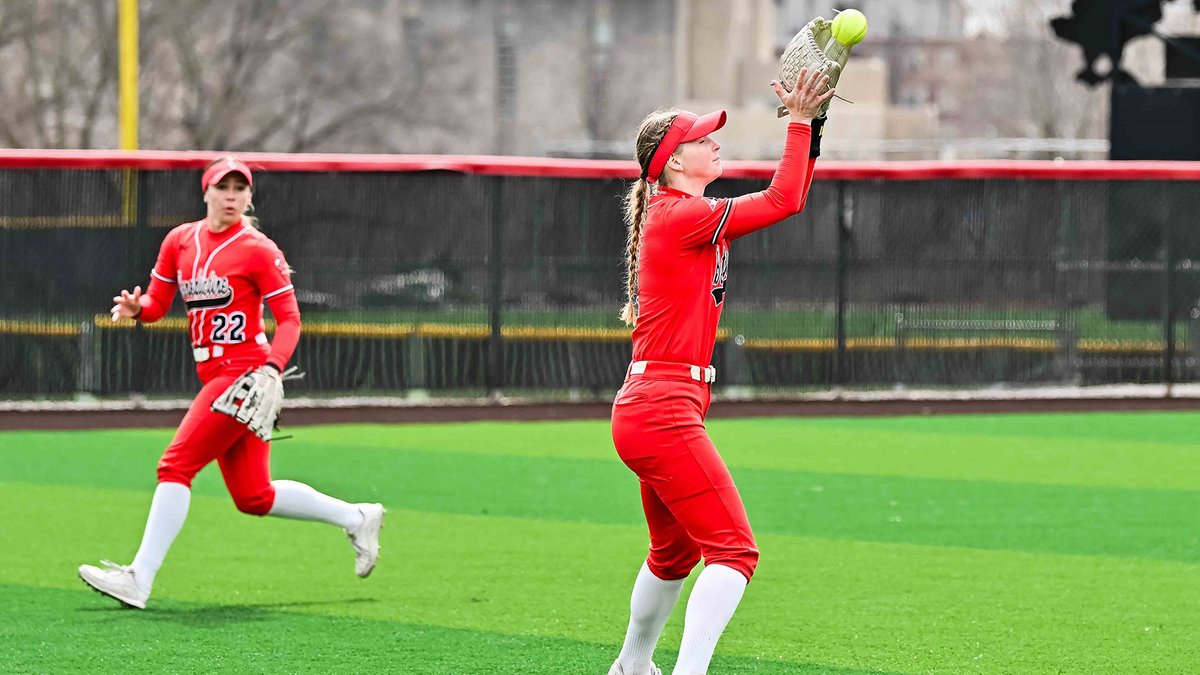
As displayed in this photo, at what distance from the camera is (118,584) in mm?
7832

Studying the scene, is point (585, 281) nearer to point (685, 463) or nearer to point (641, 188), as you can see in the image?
point (641, 188)

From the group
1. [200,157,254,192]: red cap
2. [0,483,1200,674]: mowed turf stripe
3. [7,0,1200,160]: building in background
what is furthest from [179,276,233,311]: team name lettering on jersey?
[7,0,1200,160]: building in background

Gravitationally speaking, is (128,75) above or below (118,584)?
above

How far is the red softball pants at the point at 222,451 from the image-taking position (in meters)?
8.02

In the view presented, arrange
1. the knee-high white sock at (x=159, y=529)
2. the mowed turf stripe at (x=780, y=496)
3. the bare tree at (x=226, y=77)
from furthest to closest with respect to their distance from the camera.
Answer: the bare tree at (x=226, y=77)
the mowed turf stripe at (x=780, y=496)
the knee-high white sock at (x=159, y=529)

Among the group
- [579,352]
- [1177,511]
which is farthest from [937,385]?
[1177,511]

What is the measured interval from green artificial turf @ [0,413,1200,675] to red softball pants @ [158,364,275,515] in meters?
0.48

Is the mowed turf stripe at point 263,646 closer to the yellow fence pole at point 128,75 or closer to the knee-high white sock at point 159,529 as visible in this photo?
the knee-high white sock at point 159,529

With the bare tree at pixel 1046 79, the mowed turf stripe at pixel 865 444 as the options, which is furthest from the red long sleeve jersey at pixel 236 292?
the bare tree at pixel 1046 79

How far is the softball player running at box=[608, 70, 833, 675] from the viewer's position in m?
5.53

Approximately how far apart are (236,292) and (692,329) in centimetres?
311

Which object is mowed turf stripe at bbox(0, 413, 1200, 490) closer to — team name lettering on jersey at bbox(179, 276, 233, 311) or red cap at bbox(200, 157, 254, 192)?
team name lettering on jersey at bbox(179, 276, 233, 311)

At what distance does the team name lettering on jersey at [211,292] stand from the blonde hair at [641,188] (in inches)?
106

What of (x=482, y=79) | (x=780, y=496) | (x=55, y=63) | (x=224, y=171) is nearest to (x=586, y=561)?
(x=224, y=171)
